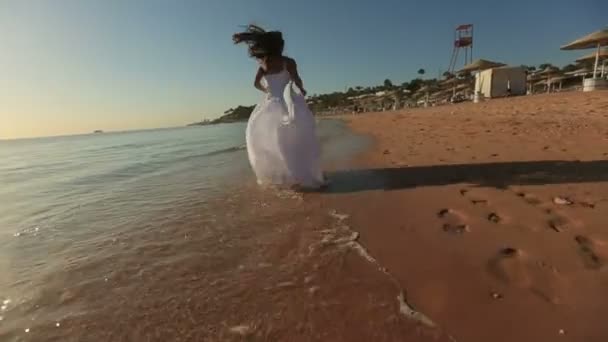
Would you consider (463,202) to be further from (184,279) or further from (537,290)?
(184,279)

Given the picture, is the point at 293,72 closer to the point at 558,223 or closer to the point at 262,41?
the point at 262,41

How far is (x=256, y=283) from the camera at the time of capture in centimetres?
248

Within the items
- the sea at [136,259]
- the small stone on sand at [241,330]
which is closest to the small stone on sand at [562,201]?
Answer: the sea at [136,259]

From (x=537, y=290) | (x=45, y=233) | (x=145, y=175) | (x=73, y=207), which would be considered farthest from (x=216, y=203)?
(x=145, y=175)

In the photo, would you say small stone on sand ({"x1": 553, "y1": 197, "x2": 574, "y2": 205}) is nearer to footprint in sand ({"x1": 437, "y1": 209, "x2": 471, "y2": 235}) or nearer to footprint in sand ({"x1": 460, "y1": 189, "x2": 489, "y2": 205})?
footprint in sand ({"x1": 460, "y1": 189, "x2": 489, "y2": 205})

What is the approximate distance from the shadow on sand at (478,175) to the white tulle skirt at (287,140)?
477mm

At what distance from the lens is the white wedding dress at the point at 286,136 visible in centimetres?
509

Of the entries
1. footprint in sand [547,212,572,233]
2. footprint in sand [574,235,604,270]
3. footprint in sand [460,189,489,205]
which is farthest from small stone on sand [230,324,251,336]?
footprint in sand [460,189,489,205]

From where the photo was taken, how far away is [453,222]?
127 inches

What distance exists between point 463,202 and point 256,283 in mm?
2461

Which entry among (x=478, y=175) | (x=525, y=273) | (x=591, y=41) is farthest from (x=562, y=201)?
(x=591, y=41)

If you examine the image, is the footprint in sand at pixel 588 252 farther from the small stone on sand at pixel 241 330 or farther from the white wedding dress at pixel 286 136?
the white wedding dress at pixel 286 136

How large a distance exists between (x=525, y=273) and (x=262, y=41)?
4.47 m

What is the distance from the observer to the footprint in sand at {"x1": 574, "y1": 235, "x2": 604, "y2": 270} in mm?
2258
